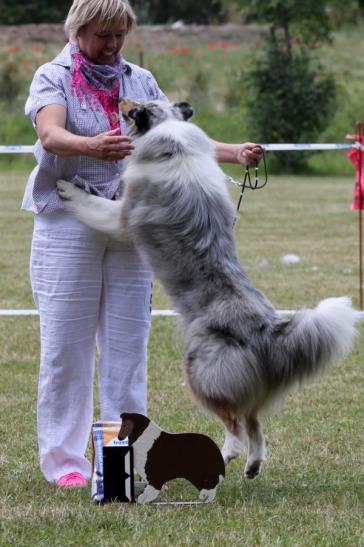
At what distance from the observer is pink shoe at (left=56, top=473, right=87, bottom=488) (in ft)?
15.5

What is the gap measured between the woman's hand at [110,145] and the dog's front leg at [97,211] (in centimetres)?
34

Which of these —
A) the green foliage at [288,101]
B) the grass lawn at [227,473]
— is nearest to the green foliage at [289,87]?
the green foliage at [288,101]

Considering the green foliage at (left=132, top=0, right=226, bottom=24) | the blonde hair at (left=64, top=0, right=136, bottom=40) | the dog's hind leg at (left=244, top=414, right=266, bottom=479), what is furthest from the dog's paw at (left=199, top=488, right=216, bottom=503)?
the green foliage at (left=132, top=0, right=226, bottom=24)

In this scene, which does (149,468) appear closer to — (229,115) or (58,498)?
(58,498)

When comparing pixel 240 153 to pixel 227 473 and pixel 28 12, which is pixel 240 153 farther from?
pixel 28 12

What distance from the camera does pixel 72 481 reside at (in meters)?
4.75

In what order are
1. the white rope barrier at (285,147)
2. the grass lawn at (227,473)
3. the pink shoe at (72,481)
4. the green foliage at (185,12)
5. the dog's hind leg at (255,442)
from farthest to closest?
1. the green foliage at (185,12)
2. the white rope barrier at (285,147)
3. the pink shoe at (72,481)
4. the dog's hind leg at (255,442)
5. the grass lawn at (227,473)

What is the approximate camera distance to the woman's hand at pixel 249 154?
4.75 meters

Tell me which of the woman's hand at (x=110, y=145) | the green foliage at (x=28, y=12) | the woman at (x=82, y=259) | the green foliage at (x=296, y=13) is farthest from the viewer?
the green foliage at (x=28, y=12)

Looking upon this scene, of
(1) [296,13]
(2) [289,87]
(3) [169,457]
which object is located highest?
(1) [296,13]

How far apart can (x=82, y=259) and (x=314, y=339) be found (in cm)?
115

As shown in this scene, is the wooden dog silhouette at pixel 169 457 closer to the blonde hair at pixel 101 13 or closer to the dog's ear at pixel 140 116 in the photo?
the dog's ear at pixel 140 116

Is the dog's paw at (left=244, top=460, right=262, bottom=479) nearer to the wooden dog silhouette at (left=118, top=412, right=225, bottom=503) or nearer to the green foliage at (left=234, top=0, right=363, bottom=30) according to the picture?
the wooden dog silhouette at (left=118, top=412, right=225, bottom=503)

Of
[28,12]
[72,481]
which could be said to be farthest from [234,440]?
[28,12]
